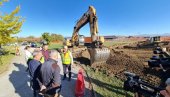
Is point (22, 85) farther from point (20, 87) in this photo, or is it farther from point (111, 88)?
point (111, 88)

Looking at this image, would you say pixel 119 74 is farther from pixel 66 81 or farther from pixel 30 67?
pixel 30 67

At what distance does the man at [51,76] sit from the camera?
6.46 meters

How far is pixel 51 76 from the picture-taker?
6.53 metres

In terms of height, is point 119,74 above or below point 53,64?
below

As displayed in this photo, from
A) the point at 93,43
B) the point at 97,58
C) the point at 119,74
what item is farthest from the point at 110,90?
the point at 93,43

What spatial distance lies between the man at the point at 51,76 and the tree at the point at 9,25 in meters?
18.5

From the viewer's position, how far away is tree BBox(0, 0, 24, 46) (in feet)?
79.4

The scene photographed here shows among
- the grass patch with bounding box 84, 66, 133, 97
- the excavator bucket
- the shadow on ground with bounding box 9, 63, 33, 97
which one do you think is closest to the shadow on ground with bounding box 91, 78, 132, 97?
the grass patch with bounding box 84, 66, 133, 97

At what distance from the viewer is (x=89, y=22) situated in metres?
21.4

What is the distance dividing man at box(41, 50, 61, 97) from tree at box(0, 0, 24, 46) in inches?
727

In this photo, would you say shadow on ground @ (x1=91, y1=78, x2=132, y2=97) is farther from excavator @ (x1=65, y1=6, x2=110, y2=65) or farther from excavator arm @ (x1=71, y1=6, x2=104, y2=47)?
excavator arm @ (x1=71, y1=6, x2=104, y2=47)

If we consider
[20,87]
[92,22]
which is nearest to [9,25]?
[92,22]

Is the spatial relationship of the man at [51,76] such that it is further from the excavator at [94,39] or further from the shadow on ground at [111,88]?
the excavator at [94,39]

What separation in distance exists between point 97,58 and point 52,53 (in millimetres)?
11440
